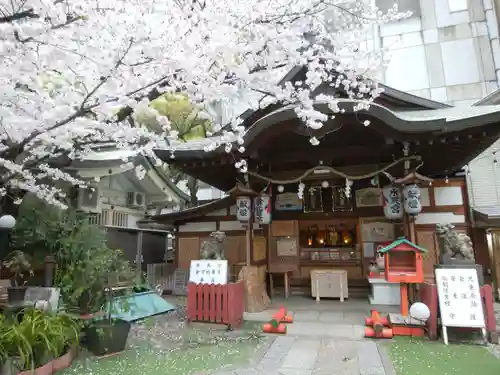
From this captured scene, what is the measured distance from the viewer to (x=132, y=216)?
529 inches

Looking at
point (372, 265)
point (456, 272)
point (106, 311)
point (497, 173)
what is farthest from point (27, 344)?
point (497, 173)

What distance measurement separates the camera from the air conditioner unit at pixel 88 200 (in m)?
9.74

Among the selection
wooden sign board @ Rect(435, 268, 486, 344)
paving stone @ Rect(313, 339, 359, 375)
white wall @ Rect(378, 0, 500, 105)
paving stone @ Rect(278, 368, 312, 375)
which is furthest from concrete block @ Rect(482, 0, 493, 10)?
paving stone @ Rect(278, 368, 312, 375)

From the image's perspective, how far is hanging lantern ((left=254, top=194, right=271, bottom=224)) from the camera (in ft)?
29.6

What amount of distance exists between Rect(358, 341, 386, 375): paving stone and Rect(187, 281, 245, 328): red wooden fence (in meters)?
2.57

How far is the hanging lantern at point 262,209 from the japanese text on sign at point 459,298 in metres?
4.35

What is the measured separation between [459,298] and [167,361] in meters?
5.10

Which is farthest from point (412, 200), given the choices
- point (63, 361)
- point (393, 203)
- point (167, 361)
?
point (63, 361)

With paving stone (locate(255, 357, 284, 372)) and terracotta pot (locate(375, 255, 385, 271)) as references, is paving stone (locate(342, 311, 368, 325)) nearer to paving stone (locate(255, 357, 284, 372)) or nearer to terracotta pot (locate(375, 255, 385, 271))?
terracotta pot (locate(375, 255, 385, 271))

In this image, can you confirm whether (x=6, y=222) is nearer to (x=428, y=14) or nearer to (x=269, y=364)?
(x=269, y=364)

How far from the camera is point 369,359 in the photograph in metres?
4.97

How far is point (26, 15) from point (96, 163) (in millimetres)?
6522

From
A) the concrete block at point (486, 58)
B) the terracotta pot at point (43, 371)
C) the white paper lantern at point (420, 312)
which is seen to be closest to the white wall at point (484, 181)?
the white paper lantern at point (420, 312)

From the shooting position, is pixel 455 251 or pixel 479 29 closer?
pixel 455 251
